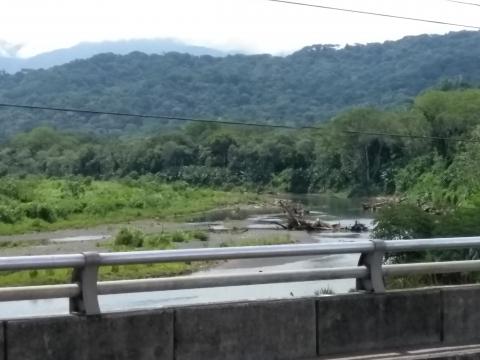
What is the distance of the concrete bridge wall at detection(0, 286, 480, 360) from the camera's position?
6.20 m

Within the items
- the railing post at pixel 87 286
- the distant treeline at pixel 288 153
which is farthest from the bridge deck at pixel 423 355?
the distant treeline at pixel 288 153

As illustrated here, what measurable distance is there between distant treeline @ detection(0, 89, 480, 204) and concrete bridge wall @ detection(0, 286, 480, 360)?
65227 millimetres

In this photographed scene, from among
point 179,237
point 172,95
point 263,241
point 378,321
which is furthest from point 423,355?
point 172,95

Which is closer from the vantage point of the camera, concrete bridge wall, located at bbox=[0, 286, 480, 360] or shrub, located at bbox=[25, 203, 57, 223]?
concrete bridge wall, located at bbox=[0, 286, 480, 360]

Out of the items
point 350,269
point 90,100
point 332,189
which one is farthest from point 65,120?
point 350,269

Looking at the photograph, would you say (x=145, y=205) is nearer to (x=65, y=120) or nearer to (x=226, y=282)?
(x=226, y=282)

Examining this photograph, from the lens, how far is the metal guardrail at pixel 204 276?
6250 millimetres

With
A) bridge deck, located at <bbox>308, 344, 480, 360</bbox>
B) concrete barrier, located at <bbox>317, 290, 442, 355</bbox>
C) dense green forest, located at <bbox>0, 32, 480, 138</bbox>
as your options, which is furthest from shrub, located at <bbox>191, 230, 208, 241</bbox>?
dense green forest, located at <bbox>0, 32, 480, 138</bbox>

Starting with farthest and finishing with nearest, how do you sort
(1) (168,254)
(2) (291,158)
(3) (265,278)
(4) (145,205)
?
(2) (291,158)
(4) (145,205)
(3) (265,278)
(1) (168,254)

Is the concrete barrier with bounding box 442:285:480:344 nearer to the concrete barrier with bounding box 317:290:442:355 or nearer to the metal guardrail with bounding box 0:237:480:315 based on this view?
the concrete barrier with bounding box 317:290:442:355

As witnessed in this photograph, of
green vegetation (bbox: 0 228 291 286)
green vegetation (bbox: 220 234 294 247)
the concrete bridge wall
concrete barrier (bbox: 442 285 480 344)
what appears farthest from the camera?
green vegetation (bbox: 220 234 294 247)

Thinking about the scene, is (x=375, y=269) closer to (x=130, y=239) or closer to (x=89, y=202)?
(x=130, y=239)

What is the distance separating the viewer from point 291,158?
12038 centimetres

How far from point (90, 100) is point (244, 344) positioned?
128165 millimetres
